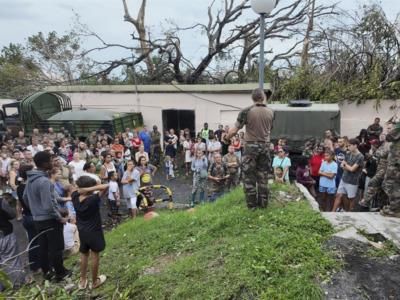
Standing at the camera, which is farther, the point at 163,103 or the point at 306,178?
the point at 163,103

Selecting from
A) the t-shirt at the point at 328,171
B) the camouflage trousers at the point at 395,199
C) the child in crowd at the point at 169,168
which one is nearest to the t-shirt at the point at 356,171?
the t-shirt at the point at 328,171

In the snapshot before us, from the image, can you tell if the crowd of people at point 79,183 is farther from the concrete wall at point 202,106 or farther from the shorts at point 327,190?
the shorts at point 327,190

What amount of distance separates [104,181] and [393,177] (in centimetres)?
640

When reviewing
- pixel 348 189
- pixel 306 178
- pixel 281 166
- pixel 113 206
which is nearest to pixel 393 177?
pixel 348 189

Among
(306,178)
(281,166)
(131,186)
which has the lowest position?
(131,186)

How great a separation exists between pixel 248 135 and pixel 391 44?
12.3m

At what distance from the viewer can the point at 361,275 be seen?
385 centimetres

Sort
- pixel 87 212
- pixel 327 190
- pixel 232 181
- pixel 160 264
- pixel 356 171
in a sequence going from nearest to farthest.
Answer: pixel 87 212, pixel 160 264, pixel 356 171, pixel 327 190, pixel 232 181

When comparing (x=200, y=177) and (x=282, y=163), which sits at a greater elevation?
(x=282, y=163)

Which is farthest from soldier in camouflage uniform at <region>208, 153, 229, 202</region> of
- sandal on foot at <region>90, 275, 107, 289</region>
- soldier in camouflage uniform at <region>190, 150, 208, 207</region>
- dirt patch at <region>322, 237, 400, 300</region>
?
dirt patch at <region>322, 237, 400, 300</region>

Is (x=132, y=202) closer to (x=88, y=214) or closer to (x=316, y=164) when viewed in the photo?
(x=88, y=214)

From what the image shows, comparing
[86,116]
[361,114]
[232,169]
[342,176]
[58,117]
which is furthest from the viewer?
[58,117]

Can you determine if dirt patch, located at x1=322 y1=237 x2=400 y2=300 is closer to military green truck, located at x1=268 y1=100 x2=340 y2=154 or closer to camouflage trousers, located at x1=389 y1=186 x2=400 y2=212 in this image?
camouflage trousers, located at x1=389 y1=186 x2=400 y2=212

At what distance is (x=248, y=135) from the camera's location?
508cm
